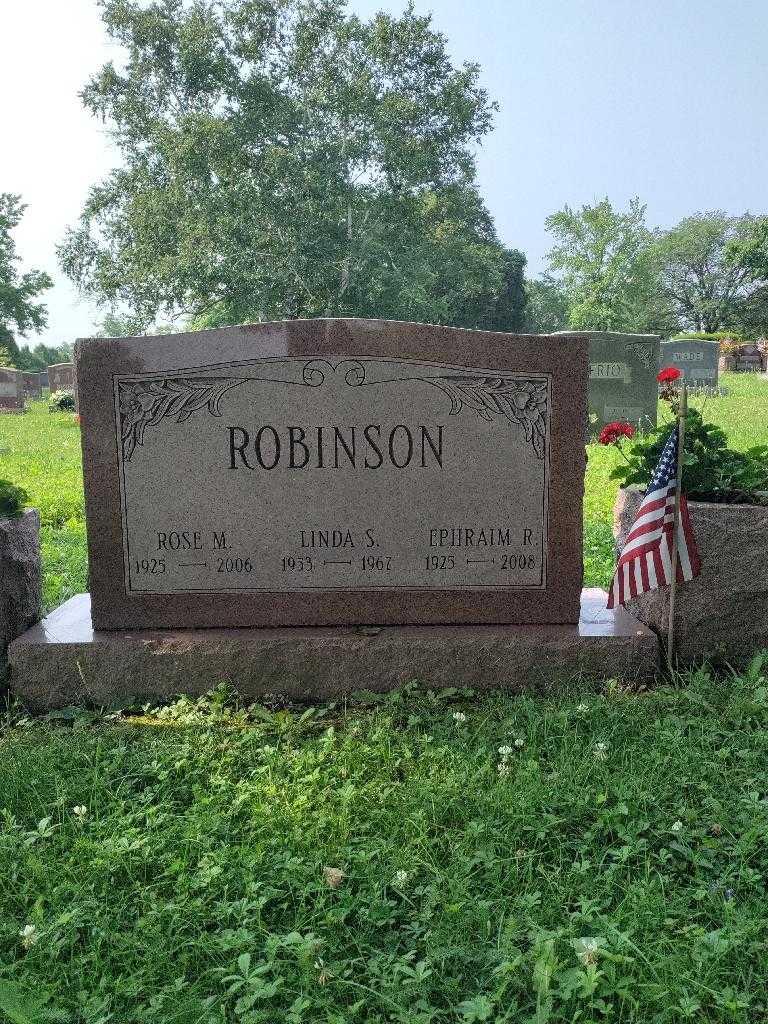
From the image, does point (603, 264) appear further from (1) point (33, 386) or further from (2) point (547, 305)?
(1) point (33, 386)

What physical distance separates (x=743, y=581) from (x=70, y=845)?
9.85ft

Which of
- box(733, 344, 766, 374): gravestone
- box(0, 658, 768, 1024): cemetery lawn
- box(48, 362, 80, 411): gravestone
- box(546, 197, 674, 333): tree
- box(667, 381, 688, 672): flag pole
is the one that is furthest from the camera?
box(546, 197, 674, 333): tree

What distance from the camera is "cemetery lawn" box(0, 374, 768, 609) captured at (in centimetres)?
604

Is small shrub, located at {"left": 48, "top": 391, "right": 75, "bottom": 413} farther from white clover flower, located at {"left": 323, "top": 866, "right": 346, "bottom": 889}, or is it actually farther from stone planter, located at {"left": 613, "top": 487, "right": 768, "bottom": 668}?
white clover flower, located at {"left": 323, "top": 866, "right": 346, "bottom": 889}

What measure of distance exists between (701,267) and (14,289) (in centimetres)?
4582

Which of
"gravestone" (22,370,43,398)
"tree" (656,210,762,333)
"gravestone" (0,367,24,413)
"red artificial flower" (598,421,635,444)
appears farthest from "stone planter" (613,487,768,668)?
"tree" (656,210,762,333)

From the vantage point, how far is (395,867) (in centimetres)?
253

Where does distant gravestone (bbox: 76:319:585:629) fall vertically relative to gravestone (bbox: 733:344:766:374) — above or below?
below

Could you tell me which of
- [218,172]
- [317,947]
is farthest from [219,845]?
[218,172]

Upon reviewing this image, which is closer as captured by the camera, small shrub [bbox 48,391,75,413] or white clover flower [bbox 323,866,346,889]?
white clover flower [bbox 323,866,346,889]

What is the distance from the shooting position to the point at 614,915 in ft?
7.49

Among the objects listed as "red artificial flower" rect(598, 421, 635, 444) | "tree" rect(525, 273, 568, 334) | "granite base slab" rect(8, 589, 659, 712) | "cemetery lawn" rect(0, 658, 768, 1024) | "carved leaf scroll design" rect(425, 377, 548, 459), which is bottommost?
"cemetery lawn" rect(0, 658, 768, 1024)

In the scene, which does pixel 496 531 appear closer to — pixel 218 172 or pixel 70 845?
pixel 70 845

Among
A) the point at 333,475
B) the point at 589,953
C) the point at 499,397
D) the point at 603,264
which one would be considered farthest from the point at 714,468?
the point at 603,264
